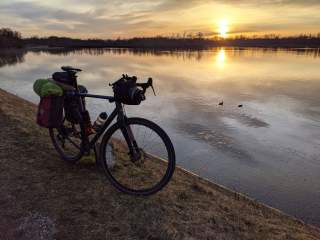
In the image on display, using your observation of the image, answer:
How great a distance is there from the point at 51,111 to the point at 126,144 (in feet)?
3.78

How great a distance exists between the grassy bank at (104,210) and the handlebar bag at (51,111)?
79 cm

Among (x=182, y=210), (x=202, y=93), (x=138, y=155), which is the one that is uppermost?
(x=138, y=155)

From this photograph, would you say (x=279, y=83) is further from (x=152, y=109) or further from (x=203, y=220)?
(x=203, y=220)

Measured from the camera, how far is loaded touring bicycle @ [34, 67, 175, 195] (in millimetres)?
3834

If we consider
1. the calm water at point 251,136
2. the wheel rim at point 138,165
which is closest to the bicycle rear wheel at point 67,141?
the wheel rim at point 138,165

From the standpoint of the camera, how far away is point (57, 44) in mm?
141375

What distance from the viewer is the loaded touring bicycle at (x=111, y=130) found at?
3.83 m

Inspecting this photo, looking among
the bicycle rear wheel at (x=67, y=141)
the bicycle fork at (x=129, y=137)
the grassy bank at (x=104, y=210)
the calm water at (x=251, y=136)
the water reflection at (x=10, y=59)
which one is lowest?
the water reflection at (x=10, y=59)

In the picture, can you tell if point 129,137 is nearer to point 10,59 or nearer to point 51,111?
point 51,111

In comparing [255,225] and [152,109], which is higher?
[255,225]

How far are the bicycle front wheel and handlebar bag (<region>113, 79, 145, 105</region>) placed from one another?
24 cm

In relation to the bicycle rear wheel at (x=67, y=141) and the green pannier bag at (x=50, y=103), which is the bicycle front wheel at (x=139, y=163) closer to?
the bicycle rear wheel at (x=67, y=141)

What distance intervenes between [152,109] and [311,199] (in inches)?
374

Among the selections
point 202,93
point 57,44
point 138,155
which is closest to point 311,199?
point 138,155
